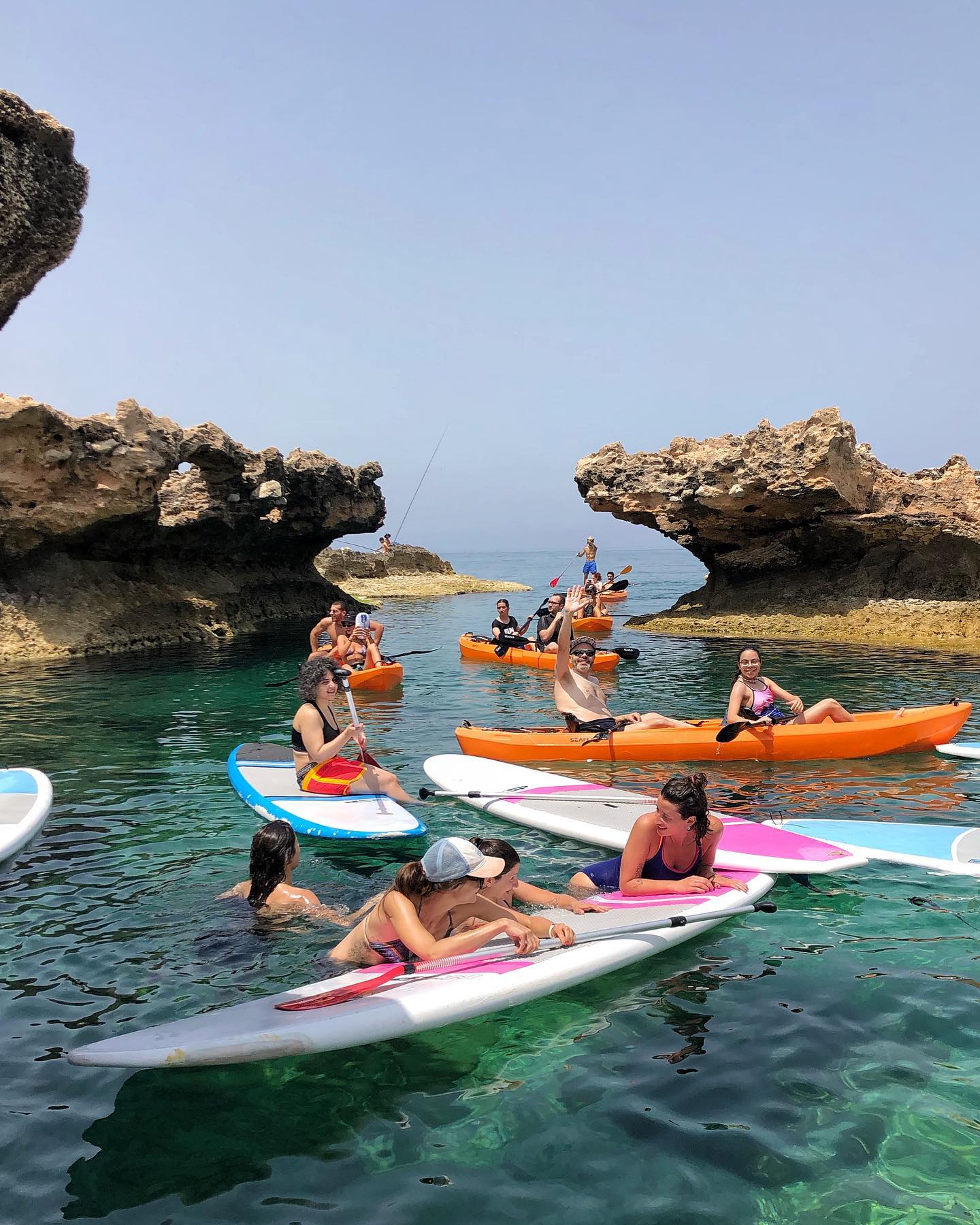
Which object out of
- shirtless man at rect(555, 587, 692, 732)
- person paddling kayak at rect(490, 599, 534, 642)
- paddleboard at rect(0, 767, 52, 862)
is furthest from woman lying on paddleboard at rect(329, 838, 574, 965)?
person paddling kayak at rect(490, 599, 534, 642)

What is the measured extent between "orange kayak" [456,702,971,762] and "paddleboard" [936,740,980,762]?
0.12 metres

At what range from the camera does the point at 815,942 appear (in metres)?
5.44

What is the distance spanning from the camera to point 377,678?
50.5 ft

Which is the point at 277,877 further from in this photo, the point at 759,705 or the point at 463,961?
the point at 759,705

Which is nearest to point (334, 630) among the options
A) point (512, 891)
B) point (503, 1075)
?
point (512, 891)

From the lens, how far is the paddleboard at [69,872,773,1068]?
385 cm

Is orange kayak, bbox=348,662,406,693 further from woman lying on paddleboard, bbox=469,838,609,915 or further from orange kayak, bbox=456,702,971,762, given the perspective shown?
woman lying on paddleboard, bbox=469,838,609,915

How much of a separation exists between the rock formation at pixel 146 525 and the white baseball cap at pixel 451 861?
16.2 meters

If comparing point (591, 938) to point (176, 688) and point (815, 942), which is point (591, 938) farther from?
point (176, 688)

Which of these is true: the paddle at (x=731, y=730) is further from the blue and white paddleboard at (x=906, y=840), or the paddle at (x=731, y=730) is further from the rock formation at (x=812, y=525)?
the rock formation at (x=812, y=525)

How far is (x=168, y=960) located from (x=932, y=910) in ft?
15.7

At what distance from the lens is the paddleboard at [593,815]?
251 inches

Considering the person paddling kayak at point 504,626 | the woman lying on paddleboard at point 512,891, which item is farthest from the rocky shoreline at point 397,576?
the woman lying on paddleboard at point 512,891

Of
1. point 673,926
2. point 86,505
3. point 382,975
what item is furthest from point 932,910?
point 86,505
